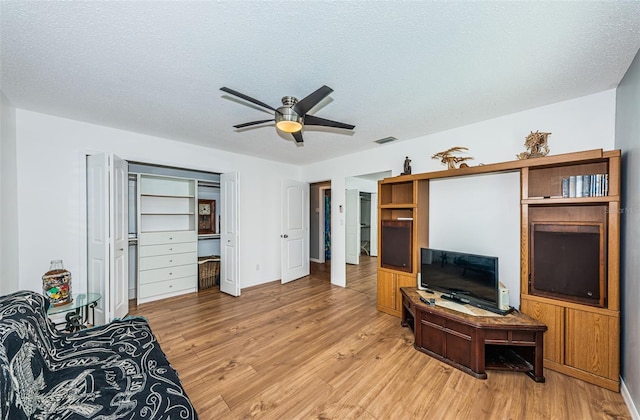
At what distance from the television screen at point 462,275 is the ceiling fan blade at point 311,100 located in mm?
2076

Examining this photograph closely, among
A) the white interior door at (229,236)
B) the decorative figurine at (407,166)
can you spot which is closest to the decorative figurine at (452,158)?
the decorative figurine at (407,166)

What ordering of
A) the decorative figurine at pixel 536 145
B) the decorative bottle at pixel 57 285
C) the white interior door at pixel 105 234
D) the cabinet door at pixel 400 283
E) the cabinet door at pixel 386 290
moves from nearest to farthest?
the decorative figurine at pixel 536 145
the decorative bottle at pixel 57 285
the white interior door at pixel 105 234
the cabinet door at pixel 400 283
the cabinet door at pixel 386 290

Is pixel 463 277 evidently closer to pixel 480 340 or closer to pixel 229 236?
pixel 480 340

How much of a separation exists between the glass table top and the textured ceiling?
6.68ft

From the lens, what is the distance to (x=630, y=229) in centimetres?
185

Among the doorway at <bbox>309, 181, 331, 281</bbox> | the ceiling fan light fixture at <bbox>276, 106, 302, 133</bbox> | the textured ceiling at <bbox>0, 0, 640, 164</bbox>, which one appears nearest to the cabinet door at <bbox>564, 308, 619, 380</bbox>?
the textured ceiling at <bbox>0, 0, 640, 164</bbox>

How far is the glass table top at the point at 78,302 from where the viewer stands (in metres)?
2.40

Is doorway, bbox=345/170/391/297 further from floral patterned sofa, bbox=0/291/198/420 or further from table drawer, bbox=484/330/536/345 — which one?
floral patterned sofa, bbox=0/291/198/420

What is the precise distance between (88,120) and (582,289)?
5.33m

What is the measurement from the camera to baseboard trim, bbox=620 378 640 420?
1619 millimetres

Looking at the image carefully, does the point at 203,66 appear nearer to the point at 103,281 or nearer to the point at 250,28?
the point at 250,28

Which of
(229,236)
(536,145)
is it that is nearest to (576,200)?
(536,145)

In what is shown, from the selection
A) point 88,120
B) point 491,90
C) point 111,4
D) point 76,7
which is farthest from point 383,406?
point 88,120

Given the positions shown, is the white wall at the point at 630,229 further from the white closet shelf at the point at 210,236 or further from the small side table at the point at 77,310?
the white closet shelf at the point at 210,236
